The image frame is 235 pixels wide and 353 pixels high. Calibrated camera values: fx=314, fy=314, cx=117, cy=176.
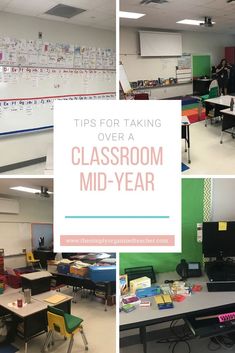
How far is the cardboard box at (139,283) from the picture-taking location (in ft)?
5.85

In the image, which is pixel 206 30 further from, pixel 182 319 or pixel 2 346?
pixel 2 346

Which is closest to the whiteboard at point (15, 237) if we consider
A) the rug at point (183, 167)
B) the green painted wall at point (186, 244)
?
the green painted wall at point (186, 244)

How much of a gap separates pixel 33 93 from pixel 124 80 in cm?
177

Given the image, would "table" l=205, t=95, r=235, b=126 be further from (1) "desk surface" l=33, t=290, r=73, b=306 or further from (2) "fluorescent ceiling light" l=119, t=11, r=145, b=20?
(1) "desk surface" l=33, t=290, r=73, b=306

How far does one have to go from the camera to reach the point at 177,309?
1.70m

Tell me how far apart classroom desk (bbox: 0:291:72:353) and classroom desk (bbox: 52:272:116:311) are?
7 cm

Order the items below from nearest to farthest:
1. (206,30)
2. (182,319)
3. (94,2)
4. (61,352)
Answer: (206,30)
(94,2)
(61,352)
(182,319)

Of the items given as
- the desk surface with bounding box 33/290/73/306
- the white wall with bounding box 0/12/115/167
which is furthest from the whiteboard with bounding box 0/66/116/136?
the desk surface with bounding box 33/290/73/306

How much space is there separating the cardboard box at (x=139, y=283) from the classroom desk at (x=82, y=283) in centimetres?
Result: 23

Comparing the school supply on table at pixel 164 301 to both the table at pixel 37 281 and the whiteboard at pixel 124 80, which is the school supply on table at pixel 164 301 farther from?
the whiteboard at pixel 124 80

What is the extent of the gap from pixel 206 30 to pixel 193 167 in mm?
516

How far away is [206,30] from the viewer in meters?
0.99

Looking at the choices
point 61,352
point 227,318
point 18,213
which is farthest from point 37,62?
point 227,318

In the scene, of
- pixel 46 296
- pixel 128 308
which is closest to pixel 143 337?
pixel 128 308
